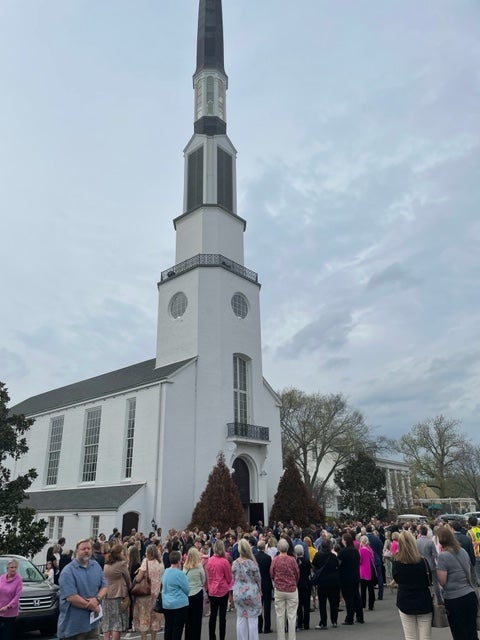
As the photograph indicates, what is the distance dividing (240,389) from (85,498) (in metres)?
10.4

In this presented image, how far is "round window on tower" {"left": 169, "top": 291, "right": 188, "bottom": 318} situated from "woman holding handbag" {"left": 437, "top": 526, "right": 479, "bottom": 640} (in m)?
25.1

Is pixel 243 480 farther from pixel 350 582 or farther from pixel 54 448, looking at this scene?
pixel 350 582

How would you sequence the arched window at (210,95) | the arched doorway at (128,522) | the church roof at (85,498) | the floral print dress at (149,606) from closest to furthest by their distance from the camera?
1. the floral print dress at (149,606)
2. the arched doorway at (128,522)
3. the church roof at (85,498)
4. the arched window at (210,95)

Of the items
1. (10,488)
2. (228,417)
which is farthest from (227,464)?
(10,488)

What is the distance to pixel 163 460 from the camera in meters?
24.6

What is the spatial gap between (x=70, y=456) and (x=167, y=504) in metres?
10.9

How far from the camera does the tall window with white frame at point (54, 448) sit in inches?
1336

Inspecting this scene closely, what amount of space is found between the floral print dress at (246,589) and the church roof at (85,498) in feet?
56.7

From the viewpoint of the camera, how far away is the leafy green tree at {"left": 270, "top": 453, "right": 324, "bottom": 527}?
26547mm

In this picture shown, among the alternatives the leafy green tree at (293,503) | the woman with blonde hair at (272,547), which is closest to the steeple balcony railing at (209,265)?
the leafy green tree at (293,503)

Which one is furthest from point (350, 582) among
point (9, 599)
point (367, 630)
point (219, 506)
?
point (219, 506)

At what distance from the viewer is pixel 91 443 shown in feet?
102

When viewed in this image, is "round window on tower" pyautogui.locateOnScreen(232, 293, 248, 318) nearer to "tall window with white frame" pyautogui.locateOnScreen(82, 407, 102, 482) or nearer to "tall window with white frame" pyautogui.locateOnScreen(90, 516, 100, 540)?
"tall window with white frame" pyautogui.locateOnScreen(82, 407, 102, 482)

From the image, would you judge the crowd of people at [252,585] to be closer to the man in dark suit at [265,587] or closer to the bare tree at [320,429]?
the man in dark suit at [265,587]
